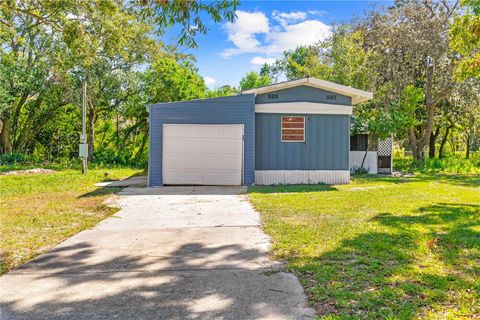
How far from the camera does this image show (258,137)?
10.9 m

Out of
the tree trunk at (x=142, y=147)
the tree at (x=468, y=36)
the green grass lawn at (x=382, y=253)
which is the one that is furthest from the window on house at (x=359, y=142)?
the tree trunk at (x=142, y=147)

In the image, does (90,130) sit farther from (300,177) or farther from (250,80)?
(300,177)

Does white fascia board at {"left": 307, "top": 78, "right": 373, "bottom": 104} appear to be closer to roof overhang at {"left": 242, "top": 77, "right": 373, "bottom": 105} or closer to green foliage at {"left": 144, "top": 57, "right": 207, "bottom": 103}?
roof overhang at {"left": 242, "top": 77, "right": 373, "bottom": 105}

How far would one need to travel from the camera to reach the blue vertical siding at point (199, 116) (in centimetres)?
1031

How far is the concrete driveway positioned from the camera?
105 inches

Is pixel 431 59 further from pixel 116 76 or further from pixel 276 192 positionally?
pixel 116 76

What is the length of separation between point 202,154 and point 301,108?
3.24 m

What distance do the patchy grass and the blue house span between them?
6.70 feet

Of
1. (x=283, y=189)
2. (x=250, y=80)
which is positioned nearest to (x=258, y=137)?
(x=283, y=189)

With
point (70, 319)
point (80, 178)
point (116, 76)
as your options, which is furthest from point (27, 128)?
point (70, 319)

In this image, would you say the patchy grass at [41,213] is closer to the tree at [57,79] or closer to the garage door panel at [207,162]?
the garage door panel at [207,162]

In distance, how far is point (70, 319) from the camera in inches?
99.7

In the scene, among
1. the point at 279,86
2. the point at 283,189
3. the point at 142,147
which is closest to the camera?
the point at 283,189

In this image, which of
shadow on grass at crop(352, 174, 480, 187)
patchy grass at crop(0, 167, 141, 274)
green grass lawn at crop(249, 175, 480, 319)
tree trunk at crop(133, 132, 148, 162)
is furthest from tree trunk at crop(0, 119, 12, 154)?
shadow on grass at crop(352, 174, 480, 187)
